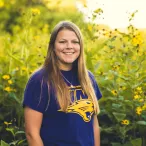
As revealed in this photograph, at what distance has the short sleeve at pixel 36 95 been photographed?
11.4 feet

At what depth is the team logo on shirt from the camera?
3.53 m

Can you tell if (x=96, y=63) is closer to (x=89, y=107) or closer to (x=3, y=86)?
(x=3, y=86)

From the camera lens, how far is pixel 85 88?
3.62 meters

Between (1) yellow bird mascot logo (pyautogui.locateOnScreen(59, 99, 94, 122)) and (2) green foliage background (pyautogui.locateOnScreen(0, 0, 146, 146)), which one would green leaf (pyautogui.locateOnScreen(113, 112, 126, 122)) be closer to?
(2) green foliage background (pyautogui.locateOnScreen(0, 0, 146, 146))

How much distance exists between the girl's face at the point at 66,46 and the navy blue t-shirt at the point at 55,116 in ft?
0.53

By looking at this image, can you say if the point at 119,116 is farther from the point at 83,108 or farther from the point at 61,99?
the point at 61,99

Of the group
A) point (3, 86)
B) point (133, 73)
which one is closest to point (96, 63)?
point (133, 73)

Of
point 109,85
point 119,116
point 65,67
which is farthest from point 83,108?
point 109,85

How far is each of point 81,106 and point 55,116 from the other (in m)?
0.18

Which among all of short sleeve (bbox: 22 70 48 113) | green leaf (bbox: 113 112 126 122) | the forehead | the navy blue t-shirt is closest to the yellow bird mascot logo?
the navy blue t-shirt

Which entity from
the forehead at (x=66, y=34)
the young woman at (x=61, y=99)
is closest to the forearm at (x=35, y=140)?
the young woman at (x=61, y=99)

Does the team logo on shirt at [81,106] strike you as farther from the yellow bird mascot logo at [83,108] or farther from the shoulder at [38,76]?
the shoulder at [38,76]

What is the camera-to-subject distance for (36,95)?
349 centimetres

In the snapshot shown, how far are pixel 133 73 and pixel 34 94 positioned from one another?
4.39 ft
